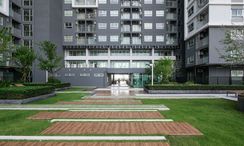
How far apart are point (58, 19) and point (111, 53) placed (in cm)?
1509

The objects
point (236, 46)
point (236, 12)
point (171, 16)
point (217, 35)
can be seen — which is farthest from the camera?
point (171, 16)

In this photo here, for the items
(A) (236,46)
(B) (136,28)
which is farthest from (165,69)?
(A) (236,46)

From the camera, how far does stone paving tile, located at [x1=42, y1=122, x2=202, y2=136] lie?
908cm

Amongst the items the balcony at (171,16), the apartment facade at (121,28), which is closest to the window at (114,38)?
the apartment facade at (121,28)

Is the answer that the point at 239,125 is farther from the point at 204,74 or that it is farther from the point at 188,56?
the point at 188,56

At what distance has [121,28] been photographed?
57.5 metres

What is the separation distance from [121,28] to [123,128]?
162ft

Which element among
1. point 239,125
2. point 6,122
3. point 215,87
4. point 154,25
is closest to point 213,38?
point 215,87

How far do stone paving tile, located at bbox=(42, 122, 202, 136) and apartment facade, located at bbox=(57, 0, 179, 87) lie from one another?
45.8 meters

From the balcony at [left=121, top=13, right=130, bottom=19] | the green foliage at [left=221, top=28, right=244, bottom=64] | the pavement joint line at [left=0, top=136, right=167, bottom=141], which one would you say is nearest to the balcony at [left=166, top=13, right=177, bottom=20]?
the balcony at [left=121, top=13, right=130, bottom=19]

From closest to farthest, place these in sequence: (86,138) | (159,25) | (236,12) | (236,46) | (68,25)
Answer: (86,138)
(236,46)
(236,12)
(68,25)
(159,25)

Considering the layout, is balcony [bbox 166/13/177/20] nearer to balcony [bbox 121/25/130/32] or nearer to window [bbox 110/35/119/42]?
balcony [bbox 121/25/130/32]

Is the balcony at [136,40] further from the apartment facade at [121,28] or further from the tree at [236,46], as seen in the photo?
the tree at [236,46]

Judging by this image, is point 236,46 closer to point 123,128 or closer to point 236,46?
point 236,46
